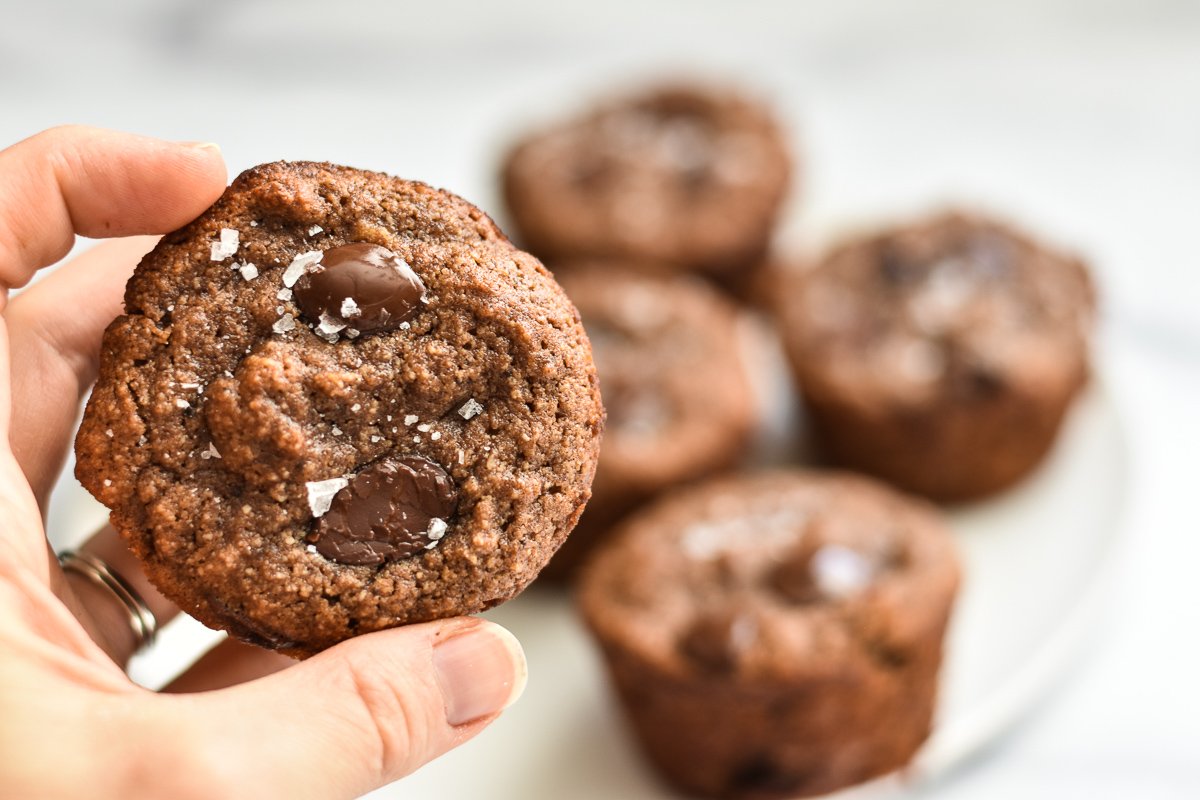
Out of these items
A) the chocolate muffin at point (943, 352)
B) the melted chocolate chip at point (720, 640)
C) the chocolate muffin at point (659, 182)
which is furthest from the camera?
the chocolate muffin at point (659, 182)

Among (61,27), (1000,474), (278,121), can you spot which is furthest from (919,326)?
(61,27)

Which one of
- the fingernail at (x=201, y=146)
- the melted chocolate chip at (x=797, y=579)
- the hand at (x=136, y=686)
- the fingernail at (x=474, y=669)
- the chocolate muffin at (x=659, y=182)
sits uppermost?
the fingernail at (x=201, y=146)

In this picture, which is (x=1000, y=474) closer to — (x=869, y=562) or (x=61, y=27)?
(x=869, y=562)

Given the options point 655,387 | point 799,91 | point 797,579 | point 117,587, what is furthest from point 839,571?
point 799,91

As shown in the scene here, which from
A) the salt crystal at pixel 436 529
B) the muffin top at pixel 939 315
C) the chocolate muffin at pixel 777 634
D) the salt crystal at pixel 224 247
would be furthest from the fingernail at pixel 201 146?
the muffin top at pixel 939 315

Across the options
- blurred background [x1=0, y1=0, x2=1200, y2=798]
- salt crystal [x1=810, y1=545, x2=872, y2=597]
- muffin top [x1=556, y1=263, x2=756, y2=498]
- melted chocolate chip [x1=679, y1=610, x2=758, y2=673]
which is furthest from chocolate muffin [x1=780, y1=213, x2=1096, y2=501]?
melted chocolate chip [x1=679, y1=610, x2=758, y2=673]

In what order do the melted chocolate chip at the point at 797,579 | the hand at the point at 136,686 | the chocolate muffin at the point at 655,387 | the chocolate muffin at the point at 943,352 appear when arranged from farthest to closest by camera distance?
the chocolate muffin at the point at 943,352
the chocolate muffin at the point at 655,387
the melted chocolate chip at the point at 797,579
the hand at the point at 136,686

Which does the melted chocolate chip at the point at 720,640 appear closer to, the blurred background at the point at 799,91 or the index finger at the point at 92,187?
the index finger at the point at 92,187

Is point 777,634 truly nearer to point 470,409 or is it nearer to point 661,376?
point 661,376
